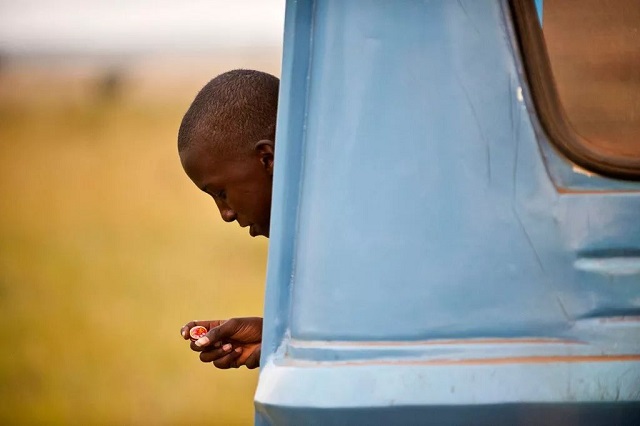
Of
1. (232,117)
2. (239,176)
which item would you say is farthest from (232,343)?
(232,117)

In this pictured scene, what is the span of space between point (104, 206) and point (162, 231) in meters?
0.85

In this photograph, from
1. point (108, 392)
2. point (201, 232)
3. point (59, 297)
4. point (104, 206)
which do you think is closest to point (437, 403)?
point (108, 392)

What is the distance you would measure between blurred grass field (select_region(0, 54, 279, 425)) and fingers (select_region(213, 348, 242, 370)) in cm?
398

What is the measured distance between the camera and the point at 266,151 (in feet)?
8.04

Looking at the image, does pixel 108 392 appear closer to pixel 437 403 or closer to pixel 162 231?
pixel 162 231

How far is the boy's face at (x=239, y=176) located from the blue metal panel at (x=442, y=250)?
2.19 ft

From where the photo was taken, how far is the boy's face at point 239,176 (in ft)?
8.10

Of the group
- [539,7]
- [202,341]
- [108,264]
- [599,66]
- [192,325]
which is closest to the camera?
[599,66]

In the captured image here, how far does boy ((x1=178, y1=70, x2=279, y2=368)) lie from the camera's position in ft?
8.10

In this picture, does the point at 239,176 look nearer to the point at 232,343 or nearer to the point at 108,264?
the point at 232,343

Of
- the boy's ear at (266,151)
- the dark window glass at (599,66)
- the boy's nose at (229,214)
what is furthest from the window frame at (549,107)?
the boy's nose at (229,214)

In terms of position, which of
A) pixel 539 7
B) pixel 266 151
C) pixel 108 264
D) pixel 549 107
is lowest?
pixel 108 264

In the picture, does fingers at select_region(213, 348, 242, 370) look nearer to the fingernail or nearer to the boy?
the boy

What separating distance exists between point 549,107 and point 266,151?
837 millimetres
